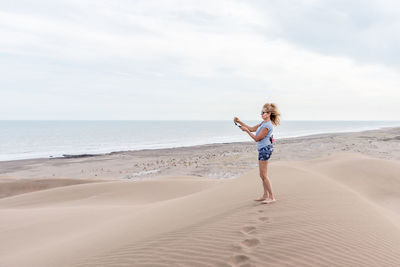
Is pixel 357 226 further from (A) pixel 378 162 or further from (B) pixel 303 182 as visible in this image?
(A) pixel 378 162

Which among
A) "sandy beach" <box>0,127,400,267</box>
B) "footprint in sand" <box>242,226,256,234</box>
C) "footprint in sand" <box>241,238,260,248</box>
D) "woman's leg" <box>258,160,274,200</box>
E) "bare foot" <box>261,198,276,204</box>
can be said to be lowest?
"sandy beach" <box>0,127,400,267</box>

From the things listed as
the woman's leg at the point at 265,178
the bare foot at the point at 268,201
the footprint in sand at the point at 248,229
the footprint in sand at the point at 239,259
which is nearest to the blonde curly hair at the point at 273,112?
the woman's leg at the point at 265,178

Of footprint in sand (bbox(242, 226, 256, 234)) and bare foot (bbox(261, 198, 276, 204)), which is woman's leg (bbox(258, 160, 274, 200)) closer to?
bare foot (bbox(261, 198, 276, 204))

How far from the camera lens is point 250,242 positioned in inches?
138

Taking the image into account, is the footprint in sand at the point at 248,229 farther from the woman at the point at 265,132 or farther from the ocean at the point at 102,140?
the ocean at the point at 102,140

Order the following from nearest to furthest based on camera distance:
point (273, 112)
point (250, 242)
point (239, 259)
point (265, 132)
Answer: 1. point (239, 259)
2. point (250, 242)
3. point (265, 132)
4. point (273, 112)

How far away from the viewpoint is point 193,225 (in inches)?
176

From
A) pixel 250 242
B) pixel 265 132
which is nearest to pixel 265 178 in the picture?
pixel 265 132

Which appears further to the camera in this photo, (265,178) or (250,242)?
(265,178)

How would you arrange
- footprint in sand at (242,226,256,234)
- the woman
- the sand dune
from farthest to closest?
the woman
footprint in sand at (242,226,256,234)
the sand dune

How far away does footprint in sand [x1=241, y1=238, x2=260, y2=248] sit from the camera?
342 centimetres

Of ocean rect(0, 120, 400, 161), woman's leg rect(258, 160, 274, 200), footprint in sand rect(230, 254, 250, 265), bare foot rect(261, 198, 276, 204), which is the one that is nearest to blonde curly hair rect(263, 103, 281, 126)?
woman's leg rect(258, 160, 274, 200)

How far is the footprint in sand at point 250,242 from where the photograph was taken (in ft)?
11.2

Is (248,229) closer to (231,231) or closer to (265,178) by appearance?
(231,231)
